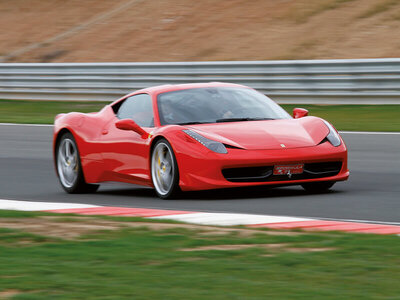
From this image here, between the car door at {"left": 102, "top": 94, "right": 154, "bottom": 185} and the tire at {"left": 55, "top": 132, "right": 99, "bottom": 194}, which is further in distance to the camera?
the tire at {"left": 55, "top": 132, "right": 99, "bottom": 194}

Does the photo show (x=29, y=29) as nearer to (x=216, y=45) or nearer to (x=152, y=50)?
(x=152, y=50)

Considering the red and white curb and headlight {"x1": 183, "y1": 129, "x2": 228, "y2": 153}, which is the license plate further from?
the red and white curb

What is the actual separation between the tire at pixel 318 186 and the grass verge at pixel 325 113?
601 centimetres

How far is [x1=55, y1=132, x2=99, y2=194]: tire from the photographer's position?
10.6 meters

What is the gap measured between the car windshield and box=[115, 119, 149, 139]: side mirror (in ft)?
0.73

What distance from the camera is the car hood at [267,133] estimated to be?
897 centimetres

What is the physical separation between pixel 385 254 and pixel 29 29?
30160 mm

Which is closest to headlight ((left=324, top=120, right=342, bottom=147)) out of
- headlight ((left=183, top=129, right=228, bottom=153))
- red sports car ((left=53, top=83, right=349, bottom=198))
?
red sports car ((left=53, top=83, right=349, bottom=198))

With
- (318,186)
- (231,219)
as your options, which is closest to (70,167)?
(318,186)

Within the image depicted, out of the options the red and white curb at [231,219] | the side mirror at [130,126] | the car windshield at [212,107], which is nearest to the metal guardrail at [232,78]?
the car windshield at [212,107]

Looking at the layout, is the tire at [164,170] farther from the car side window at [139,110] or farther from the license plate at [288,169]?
the license plate at [288,169]

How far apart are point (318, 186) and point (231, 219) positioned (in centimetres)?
246

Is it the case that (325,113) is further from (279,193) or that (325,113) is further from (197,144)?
(197,144)

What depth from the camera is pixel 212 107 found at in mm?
9719
